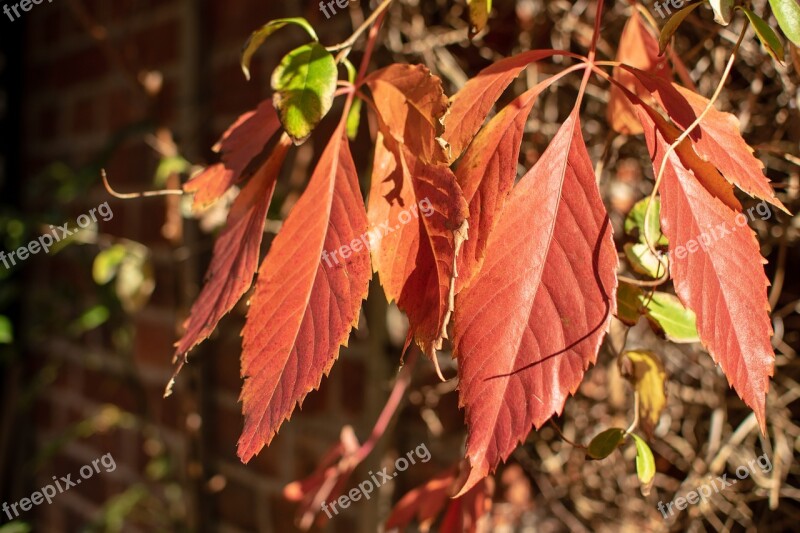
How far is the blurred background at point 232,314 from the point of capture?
21.2 inches

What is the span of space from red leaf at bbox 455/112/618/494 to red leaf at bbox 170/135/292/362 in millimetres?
109

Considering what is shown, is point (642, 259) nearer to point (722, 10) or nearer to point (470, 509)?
point (722, 10)

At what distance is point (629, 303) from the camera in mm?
366

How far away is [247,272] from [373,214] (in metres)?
0.07

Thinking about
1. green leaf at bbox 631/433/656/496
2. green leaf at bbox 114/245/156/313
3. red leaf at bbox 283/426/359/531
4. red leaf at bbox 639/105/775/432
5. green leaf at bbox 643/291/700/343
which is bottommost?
red leaf at bbox 283/426/359/531

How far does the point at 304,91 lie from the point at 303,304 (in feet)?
0.30

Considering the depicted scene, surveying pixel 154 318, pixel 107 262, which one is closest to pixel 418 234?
pixel 107 262

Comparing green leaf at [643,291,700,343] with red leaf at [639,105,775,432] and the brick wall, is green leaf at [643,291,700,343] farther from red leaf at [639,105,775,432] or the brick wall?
the brick wall

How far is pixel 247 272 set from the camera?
0.34m

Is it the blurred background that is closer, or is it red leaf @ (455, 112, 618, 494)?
red leaf @ (455, 112, 618, 494)

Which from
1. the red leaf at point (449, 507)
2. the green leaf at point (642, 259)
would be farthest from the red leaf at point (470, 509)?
the green leaf at point (642, 259)

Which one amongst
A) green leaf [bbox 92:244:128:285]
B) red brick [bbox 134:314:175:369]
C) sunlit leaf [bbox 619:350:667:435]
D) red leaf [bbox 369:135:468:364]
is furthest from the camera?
red brick [bbox 134:314:175:369]

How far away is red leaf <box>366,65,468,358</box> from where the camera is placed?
29 cm

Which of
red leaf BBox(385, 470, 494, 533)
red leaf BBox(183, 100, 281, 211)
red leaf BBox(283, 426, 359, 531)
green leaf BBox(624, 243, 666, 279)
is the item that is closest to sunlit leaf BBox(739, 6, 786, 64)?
green leaf BBox(624, 243, 666, 279)
